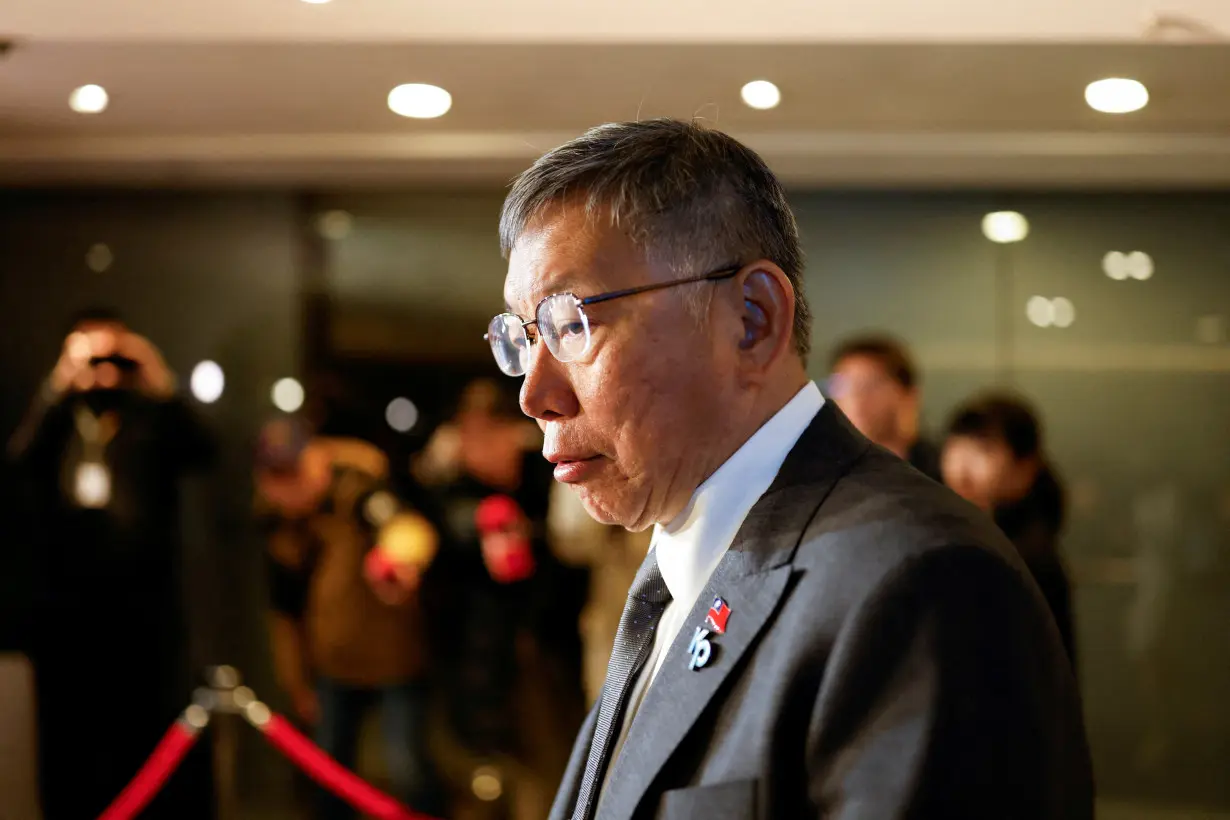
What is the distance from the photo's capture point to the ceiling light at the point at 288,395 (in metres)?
5.10

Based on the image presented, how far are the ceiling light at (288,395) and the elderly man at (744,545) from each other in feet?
13.0

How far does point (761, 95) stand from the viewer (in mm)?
3848

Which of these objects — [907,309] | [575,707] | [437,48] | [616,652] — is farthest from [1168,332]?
[616,652]

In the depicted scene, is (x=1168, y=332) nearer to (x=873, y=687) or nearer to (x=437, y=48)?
(x=437, y=48)

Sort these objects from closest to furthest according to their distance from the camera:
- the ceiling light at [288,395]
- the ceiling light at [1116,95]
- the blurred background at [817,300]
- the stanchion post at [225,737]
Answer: the ceiling light at [1116,95] < the blurred background at [817,300] < the stanchion post at [225,737] < the ceiling light at [288,395]

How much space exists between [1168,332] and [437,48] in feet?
10.5

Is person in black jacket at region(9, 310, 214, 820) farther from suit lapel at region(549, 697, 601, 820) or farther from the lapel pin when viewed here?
the lapel pin

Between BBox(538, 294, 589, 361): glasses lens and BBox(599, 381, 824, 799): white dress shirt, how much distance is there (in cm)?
18

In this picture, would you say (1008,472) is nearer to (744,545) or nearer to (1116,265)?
(1116,265)

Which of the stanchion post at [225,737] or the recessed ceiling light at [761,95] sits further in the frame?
the stanchion post at [225,737]

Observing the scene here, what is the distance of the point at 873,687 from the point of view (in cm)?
88

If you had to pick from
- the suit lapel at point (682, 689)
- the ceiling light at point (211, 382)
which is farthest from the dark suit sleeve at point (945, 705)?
the ceiling light at point (211, 382)

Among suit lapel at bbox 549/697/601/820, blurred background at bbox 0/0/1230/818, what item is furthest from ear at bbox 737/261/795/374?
blurred background at bbox 0/0/1230/818

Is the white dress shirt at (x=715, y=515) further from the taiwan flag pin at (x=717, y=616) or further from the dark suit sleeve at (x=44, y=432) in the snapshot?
the dark suit sleeve at (x=44, y=432)
